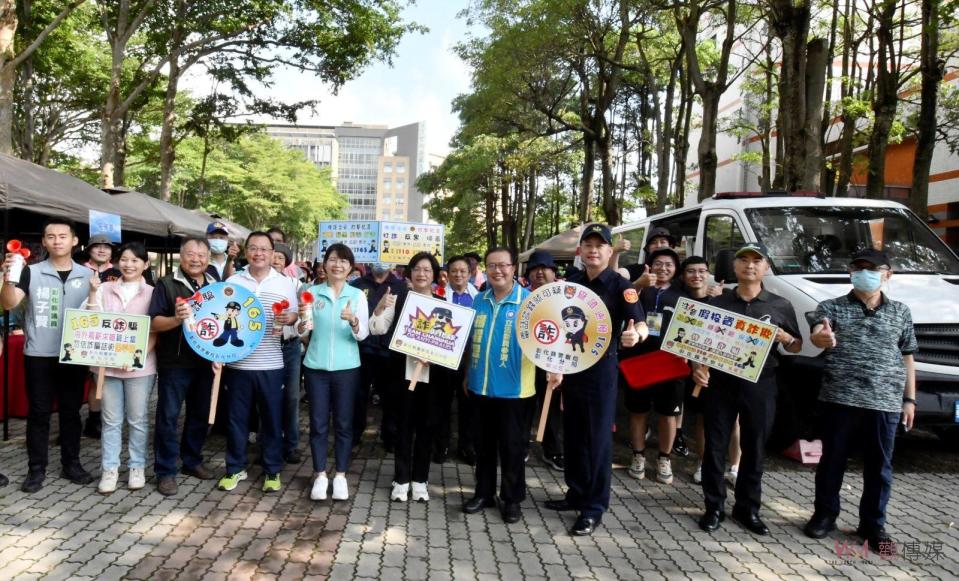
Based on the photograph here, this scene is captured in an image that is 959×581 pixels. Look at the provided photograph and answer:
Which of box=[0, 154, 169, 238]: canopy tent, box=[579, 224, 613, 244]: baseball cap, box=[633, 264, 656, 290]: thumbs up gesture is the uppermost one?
box=[0, 154, 169, 238]: canopy tent

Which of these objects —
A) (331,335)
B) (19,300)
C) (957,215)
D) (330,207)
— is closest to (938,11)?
(331,335)

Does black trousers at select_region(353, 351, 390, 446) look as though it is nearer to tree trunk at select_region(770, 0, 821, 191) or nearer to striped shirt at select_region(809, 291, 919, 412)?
striped shirt at select_region(809, 291, 919, 412)

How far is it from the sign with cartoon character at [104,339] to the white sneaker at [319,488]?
1.56 metres

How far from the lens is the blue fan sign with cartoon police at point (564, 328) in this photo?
165 inches

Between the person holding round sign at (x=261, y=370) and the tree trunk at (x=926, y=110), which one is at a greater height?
the tree trunk at (x=926, y=110)

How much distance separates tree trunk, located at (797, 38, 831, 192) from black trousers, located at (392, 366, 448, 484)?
25.0ft

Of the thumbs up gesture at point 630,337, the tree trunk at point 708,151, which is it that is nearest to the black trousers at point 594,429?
the thumbs up gesture at point 630,337

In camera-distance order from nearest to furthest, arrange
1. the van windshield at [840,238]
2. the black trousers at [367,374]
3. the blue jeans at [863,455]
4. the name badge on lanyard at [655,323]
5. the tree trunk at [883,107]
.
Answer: the blue jeans at [863,455]
the name badge on lanyard at [655,323]
the black trousers at [367,374]
the van windshield at [840,238]
the tree trunk at [883,107]

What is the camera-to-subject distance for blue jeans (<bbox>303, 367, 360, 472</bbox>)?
4648mm

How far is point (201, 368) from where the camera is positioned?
494 cm

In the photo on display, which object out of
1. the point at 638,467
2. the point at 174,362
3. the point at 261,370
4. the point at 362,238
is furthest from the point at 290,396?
the point at 638,467

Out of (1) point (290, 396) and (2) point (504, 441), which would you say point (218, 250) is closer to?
(1) point (290, 396)

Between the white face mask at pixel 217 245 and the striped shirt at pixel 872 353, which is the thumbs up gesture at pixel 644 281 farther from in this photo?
the white face mask at pixel 217 245

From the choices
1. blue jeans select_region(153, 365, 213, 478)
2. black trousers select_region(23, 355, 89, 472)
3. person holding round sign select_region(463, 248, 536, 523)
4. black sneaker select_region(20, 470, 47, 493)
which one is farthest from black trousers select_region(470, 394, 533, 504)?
black sneaker select_region(20, 470, 47, 493)
